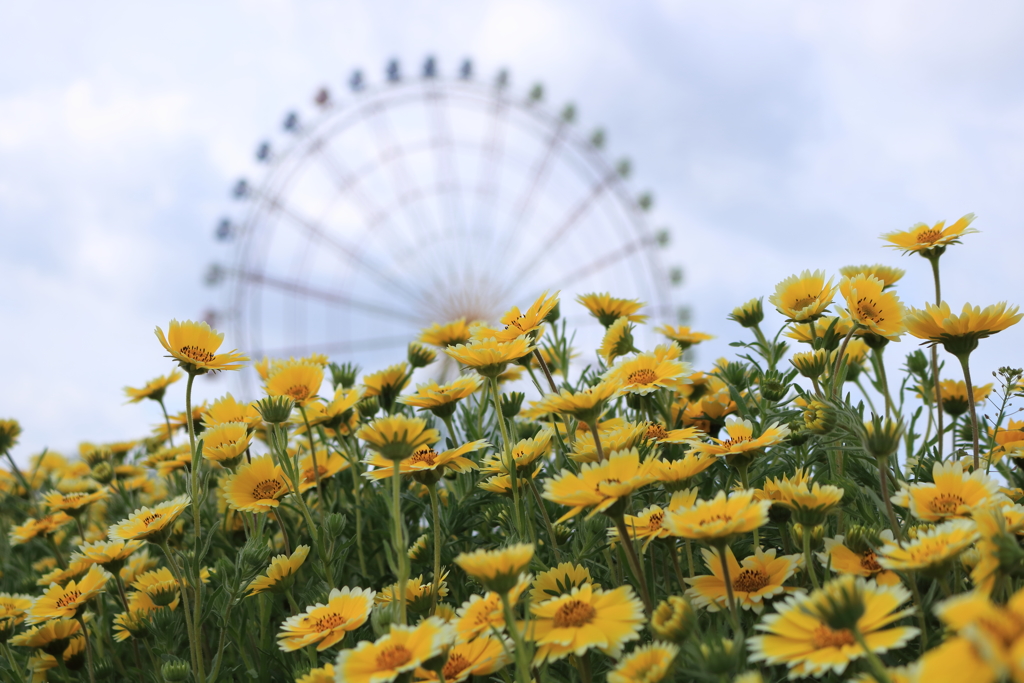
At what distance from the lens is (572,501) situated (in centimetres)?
57

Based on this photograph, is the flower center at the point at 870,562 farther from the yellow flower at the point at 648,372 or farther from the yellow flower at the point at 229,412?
the yellow flower at the point at 229,412

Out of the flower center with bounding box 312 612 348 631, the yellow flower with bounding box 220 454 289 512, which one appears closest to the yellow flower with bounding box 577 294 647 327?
the yellow flower with bounding box 220 454 289 512

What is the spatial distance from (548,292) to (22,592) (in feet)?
4.20

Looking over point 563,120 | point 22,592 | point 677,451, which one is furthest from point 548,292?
point 563,120

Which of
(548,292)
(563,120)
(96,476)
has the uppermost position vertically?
(563,120)

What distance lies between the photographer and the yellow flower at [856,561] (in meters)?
0.61

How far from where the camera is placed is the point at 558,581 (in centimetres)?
69

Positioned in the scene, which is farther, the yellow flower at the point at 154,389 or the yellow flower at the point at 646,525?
the yellow flower at the point at 154,389

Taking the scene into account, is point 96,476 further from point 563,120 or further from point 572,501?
point 563,120

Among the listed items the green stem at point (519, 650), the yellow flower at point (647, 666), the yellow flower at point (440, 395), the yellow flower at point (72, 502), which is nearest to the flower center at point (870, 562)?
the yellow flower at point (647, 666)

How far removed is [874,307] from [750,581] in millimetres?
407

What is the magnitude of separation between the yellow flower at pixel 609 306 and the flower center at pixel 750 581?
567 millimetres

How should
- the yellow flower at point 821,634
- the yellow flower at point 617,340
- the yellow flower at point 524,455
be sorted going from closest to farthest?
the yellow flower at point 821,634
the yellow flower at point 524,455
the yellow flower at point 617,340

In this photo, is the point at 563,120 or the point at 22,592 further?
the point at 563,120
